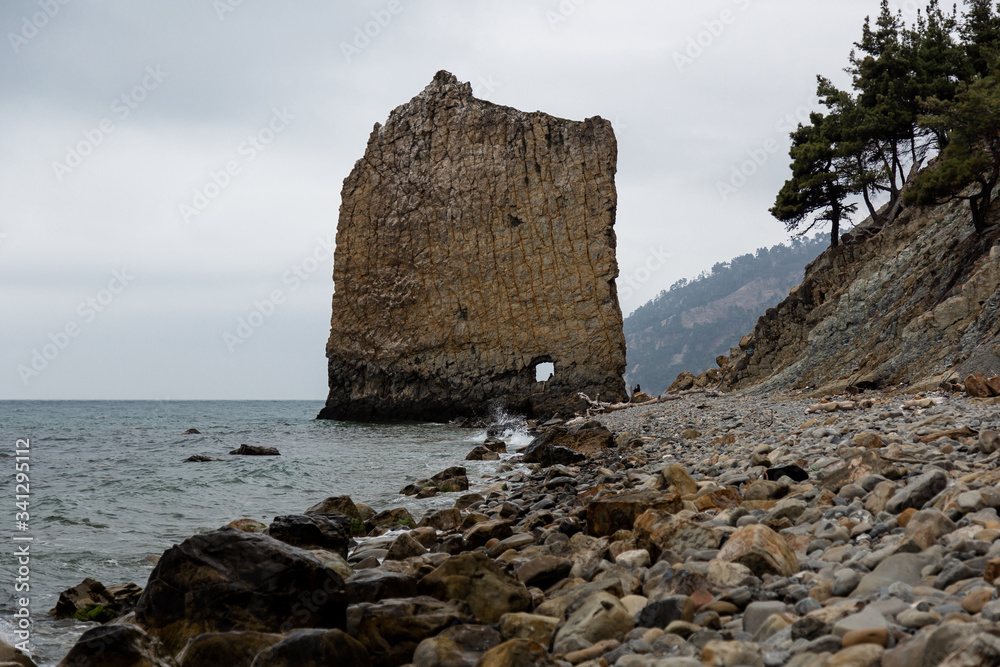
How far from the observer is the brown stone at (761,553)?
3.99m

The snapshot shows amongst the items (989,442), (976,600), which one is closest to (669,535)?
(976,600)

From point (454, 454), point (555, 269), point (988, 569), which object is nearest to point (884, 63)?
point (555, 269)

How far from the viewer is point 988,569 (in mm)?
2967

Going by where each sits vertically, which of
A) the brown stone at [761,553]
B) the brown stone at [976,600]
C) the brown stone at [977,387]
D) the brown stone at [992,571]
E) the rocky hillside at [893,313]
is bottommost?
the brown stone at [761,553]

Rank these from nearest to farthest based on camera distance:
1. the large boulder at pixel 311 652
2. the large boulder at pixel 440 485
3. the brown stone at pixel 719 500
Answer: the large boulder at pixel 311 652 < the brown stone at pixel 719 500 < the large boulder at pixel 440 485

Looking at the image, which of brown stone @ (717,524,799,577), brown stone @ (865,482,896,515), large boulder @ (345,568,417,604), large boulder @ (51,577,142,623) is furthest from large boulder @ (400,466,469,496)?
brown stone @ (865,482,896,515)

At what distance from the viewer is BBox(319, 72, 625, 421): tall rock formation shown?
131 feet

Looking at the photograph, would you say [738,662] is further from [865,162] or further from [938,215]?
[865,162]

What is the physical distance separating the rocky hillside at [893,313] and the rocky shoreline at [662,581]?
787cm

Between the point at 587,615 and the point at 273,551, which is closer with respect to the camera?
the point at 587,615

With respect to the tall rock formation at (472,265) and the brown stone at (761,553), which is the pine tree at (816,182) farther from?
the brown stone at (761,553)

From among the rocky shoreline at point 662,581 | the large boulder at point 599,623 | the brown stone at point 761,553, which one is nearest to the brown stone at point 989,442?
the rocky shoreline at point 662,581

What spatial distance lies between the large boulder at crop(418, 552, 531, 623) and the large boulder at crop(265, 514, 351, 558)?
8.03ft

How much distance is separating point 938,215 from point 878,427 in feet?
55.4
